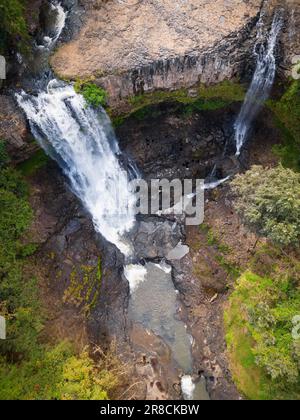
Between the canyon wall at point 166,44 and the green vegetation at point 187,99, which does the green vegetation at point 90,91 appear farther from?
the green vegetation at point 187,99

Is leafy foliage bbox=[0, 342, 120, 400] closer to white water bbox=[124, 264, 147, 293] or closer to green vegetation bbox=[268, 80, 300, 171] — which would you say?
white water bbox=[124, 264, 147, 293]

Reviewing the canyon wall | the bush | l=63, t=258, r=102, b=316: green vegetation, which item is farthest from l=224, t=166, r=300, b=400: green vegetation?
the bush

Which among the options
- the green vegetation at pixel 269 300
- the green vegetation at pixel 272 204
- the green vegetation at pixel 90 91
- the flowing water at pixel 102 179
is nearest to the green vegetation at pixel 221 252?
the green vegetation at pixel 269 300

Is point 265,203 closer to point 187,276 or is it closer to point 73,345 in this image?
point 187,276

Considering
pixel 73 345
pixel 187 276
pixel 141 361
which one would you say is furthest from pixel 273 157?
pixel 73 345

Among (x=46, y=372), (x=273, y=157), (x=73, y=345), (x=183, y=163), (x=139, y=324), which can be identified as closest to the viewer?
(x=46, y=372)

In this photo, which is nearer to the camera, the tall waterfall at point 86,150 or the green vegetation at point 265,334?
the green vegetation at point 265,334

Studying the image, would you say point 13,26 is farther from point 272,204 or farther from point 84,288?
point 272,204
